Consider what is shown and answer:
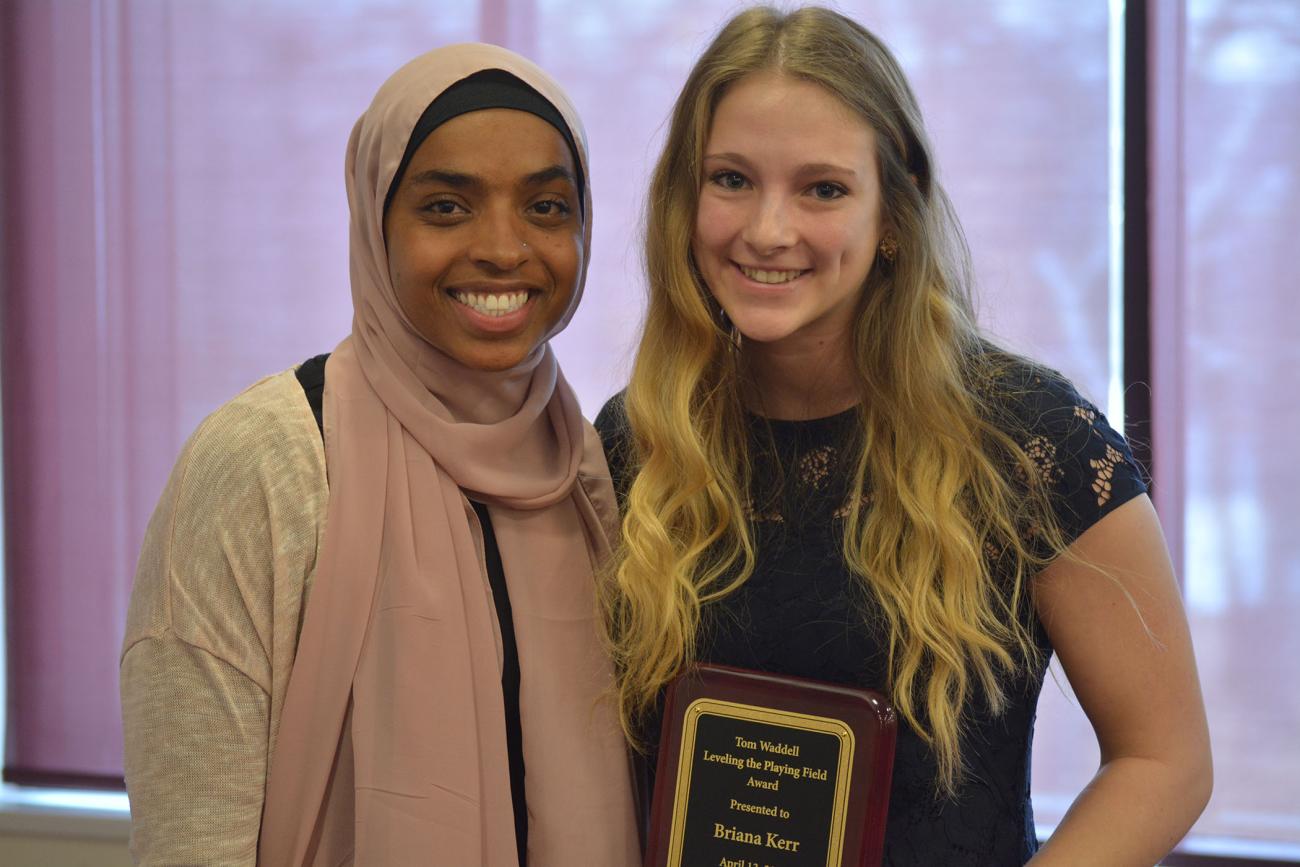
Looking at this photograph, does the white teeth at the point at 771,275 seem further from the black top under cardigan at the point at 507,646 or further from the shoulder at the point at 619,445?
the black top under cardigan at the point at 507,646

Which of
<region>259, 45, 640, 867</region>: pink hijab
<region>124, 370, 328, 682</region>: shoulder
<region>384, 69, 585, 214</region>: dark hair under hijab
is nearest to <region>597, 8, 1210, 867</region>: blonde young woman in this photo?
<region>259, 45, 640, 867</region>: pink hijab

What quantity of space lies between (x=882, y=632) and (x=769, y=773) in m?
0.25

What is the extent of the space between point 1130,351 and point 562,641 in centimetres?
184

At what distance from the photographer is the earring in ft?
5.86

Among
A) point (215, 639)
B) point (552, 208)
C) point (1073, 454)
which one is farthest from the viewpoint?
point (552, 208)

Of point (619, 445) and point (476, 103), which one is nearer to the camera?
point (476, 103)

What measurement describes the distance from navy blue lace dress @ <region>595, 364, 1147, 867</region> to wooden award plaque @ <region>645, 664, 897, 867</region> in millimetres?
92

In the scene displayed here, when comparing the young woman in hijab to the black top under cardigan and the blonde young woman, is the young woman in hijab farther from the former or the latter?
the blonde young woman

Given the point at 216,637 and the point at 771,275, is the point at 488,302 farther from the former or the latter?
the point at 216,637

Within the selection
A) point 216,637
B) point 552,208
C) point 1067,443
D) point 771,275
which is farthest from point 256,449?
point 1067,443

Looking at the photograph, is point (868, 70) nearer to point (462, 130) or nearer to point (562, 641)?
point (462, 130)

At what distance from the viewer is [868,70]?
169 centimetres

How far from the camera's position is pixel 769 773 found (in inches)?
61.1

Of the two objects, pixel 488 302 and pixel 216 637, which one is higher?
pixel 488 302
